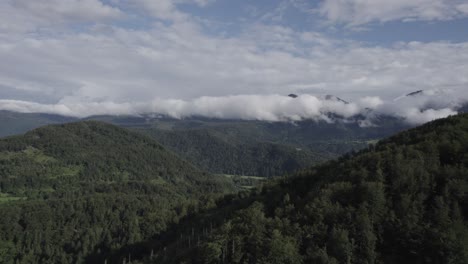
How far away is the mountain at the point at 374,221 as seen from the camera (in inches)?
3029

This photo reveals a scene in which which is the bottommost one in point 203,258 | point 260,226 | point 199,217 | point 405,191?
point 199,217

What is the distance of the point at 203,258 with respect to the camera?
86250 mm

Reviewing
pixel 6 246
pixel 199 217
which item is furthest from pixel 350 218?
pixel 6 246

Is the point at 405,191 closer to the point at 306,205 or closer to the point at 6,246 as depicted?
the point at 306,205

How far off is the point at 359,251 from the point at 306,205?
1752cm

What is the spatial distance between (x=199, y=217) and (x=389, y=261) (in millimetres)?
113785

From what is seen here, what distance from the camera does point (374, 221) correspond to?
8412 centimetres

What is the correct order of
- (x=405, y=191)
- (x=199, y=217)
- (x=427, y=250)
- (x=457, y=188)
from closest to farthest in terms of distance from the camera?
(x=427, y=250) → (x=457, y=188) → (x=405, y=191) → (x=199, y=217)

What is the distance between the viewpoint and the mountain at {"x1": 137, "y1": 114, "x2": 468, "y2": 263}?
76.9m

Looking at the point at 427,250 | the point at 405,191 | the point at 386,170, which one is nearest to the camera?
the point at 427,250

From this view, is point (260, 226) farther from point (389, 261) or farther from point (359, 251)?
point (389, 261)

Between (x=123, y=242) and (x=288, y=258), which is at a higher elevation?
(x=288, y=258)

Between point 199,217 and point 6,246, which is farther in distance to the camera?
point 6,246

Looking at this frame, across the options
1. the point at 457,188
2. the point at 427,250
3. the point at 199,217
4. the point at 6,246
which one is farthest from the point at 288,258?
the point at 6,246
